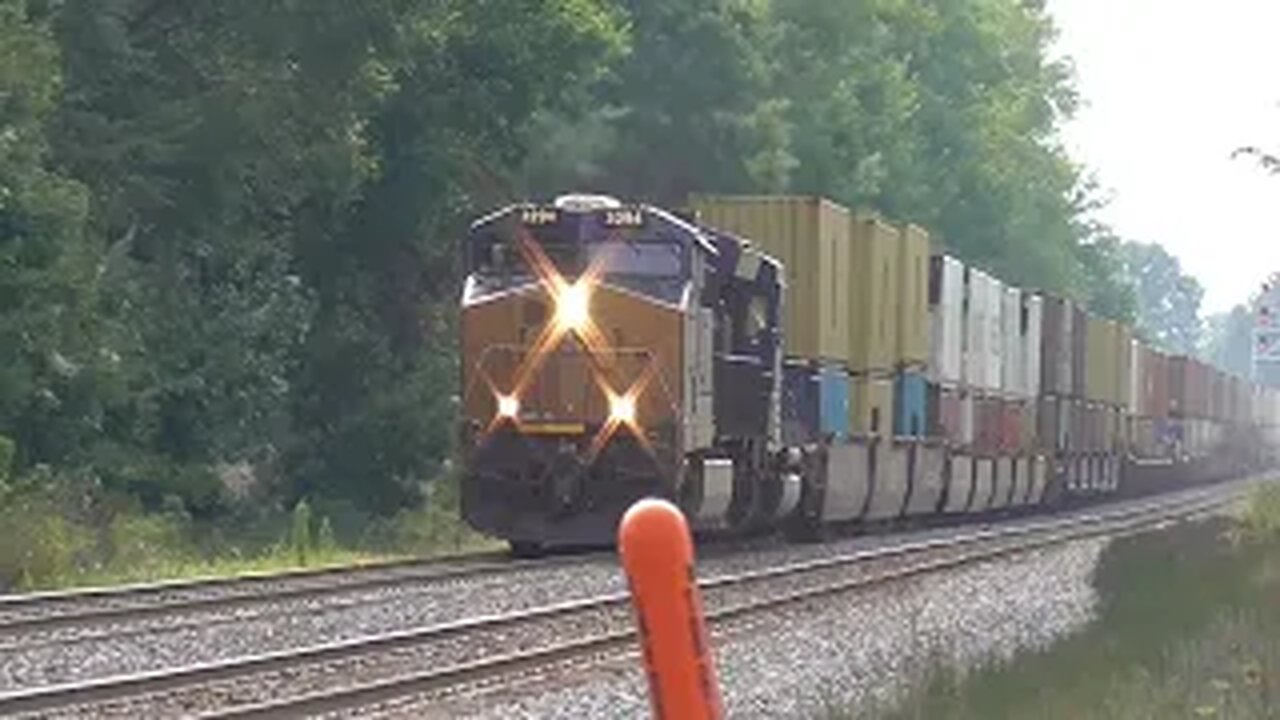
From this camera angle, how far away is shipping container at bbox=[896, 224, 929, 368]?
3228 centimetres

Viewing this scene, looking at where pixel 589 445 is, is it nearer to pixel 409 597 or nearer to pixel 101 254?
pixel 409 597

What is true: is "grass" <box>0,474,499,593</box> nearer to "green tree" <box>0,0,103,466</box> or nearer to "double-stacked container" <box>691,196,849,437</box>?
"green tree" <box>0,0,103,466</box>

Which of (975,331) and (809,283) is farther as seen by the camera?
(975,331)

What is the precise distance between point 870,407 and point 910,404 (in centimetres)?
274

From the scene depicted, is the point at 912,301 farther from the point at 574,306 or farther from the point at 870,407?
the point at 574,306

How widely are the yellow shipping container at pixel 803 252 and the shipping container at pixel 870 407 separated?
17.2 inches

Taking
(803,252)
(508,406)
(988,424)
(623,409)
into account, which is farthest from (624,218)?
(988,424)

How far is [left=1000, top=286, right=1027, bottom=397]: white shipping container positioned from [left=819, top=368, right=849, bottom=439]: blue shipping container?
431 inches

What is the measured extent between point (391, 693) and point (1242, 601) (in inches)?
293

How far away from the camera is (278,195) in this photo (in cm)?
3123

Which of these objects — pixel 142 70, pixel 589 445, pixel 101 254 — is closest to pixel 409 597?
pixel 589 445

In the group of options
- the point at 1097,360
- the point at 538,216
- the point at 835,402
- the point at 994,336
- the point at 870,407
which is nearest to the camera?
the point at 538,216

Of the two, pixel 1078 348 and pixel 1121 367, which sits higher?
pixel 1078 348

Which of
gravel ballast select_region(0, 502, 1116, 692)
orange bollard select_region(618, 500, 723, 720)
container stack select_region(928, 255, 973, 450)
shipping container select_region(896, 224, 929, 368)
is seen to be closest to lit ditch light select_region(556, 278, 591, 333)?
gravel ballast select_region(0, 502, 1116, 692)
